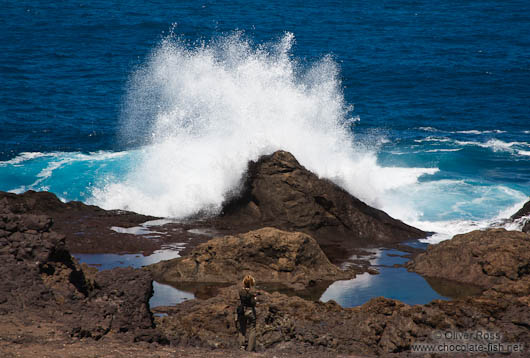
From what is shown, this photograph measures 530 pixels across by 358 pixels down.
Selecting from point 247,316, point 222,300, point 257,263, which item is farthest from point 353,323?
point 257,263

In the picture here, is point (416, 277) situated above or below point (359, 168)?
below

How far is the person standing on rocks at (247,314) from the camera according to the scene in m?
10.4

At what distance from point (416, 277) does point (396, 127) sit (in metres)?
21.2

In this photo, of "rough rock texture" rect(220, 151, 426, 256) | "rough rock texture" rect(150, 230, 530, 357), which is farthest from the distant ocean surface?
"rough rock texture" rect(150, 230, 530, 357)

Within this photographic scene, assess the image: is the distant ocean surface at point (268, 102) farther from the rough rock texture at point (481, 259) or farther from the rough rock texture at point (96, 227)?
the rough rock texture at point (481, 259)

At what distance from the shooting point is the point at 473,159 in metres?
32.3

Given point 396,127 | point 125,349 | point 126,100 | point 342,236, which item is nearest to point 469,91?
point 396,127

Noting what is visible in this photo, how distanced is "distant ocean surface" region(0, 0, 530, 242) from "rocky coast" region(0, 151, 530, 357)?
14.2 ft

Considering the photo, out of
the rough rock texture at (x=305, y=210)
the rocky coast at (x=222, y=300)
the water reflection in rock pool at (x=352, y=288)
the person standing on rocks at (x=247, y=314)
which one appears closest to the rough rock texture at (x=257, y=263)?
the rocky coast at (x=222, y=300)

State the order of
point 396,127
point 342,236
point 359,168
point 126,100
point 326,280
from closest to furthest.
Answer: point 326,280, point 342,236, point 359,168, point 396,127, point 126,100

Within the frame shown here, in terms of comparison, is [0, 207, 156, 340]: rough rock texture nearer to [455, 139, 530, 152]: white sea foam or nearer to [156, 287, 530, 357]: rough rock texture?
[156, 287, 530, 357]: rough rock texture

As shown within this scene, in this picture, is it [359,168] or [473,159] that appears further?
[473,159]

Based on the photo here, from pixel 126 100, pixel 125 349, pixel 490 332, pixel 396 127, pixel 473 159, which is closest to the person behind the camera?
pixel 125 349

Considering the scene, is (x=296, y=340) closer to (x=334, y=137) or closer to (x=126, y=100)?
(x=334, y=137)
